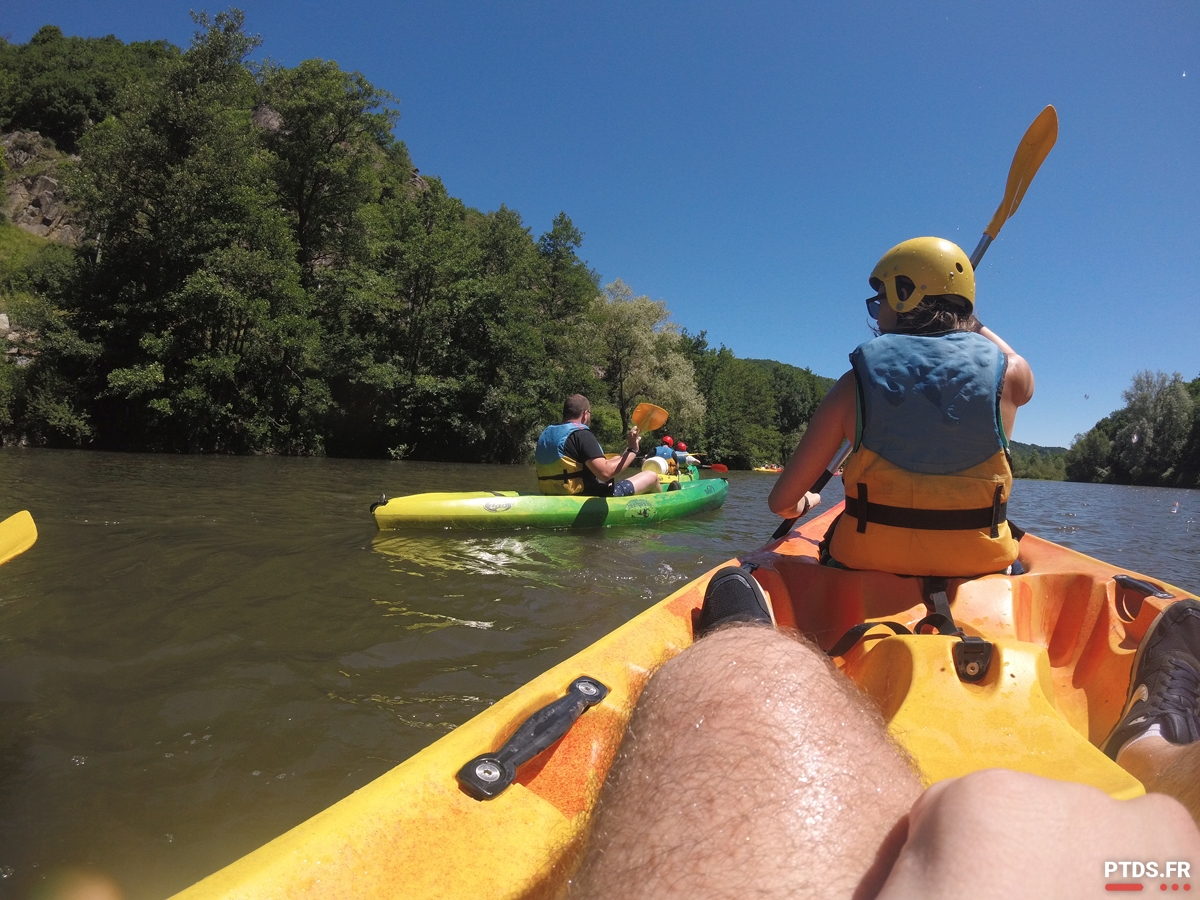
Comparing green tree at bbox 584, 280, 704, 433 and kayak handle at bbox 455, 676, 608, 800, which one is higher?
green tree at bbox 584, 280, 704, 433

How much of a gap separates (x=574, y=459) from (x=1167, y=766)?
19.9 feet

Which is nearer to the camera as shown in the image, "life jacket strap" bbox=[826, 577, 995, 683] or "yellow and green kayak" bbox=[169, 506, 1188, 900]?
"yellow and green kayak" bbox=[169, 506, 1188, 900]

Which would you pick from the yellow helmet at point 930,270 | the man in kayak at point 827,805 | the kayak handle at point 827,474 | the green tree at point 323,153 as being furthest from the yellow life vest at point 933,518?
the green tree at point 323,153

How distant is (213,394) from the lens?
17672 mm

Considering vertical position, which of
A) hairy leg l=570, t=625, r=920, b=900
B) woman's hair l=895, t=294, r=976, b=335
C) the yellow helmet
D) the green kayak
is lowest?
the green kayak

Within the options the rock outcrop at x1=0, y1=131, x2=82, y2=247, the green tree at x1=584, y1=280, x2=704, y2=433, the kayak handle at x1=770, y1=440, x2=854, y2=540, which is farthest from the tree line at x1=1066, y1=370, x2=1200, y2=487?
the rock outcrop at x1=0, y1=131, x2=82, y2=247

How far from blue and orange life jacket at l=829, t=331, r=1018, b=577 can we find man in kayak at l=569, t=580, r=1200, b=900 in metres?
0.70

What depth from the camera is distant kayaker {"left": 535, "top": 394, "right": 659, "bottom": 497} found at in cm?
688

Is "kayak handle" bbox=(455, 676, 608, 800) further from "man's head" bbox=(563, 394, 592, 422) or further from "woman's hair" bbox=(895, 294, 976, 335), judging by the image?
"man's head" bbox=(563, 394, 592, 422)

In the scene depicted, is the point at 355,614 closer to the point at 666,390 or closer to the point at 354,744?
the point at 354,744

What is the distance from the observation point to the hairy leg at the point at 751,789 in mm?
739

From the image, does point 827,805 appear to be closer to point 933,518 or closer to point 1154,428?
point 933,518

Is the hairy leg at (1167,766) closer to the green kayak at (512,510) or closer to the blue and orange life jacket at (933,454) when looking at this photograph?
the blue and orange life jacket at (933,454)

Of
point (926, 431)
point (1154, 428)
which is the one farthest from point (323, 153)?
point (1154, 428)
